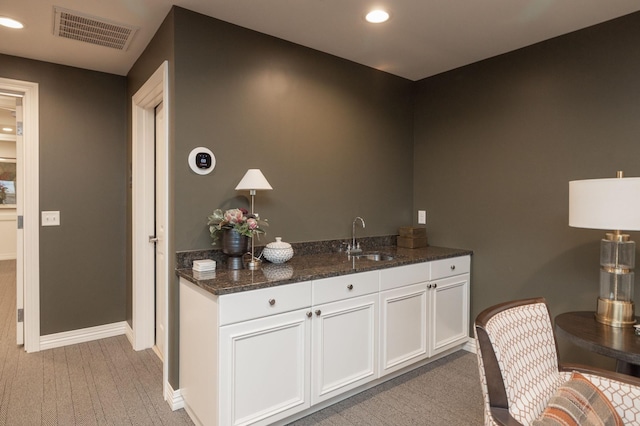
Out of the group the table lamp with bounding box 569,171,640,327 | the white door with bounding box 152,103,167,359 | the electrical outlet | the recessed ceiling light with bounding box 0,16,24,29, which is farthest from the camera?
the electrical outlet

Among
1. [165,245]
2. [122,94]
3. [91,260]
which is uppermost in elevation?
[122,94]

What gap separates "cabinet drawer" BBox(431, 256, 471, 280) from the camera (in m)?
2.85

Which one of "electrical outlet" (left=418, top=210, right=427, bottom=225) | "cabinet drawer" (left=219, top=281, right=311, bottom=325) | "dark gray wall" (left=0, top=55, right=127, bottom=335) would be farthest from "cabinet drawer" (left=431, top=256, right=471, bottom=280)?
"dark gray wall" (left=0, top=55, right=127, bottom=335)

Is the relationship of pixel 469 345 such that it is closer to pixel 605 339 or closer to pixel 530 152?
pixel 605 339

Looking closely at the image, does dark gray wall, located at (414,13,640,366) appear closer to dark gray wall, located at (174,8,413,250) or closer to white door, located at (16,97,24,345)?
dark gray wall, located at (174,8,413,250)

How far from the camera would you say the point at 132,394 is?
8.05 ft

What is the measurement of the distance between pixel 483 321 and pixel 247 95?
79.0 inches

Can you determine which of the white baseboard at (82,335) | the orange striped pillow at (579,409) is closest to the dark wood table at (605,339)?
the orange striped pillow at (579,409)

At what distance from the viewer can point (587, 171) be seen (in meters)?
2.52

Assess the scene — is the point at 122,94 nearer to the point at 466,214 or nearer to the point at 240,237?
the point at 240,237

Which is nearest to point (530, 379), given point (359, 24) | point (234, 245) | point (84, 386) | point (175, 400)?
point (234, 245)

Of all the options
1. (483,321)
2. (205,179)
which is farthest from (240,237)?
(483,321)

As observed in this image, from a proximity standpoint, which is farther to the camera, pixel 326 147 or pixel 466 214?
pixel 466 214

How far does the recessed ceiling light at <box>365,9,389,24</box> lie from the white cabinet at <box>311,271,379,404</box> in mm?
1642
